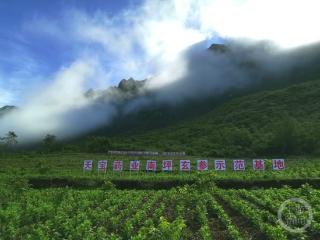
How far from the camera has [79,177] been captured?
45000 mm

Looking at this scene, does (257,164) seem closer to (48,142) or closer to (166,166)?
(166,166)

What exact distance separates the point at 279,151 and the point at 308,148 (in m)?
5.90

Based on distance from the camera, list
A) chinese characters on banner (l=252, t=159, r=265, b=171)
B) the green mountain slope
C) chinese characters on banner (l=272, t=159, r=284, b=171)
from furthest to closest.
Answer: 1. the green mountain slope
2. chinese characters on banner (l=252, t=159, r=265, b=171)
3. chinese characters on banner (l=272, t=159, r=284, b=171)

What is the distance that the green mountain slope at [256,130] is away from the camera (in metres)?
93.9

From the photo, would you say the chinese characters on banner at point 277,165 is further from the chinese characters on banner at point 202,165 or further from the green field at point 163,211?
the chinese characters on banner at point 202,165

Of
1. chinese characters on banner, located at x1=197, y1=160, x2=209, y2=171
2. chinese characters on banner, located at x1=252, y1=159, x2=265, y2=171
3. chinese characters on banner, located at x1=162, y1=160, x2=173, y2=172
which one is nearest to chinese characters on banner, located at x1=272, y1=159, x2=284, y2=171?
chinese characters on banner, located at x1=252, y1=159, x2=265, y2=171

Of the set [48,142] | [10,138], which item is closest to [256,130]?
[48,142]

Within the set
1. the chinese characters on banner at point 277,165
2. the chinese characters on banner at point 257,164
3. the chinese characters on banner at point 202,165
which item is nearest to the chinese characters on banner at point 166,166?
the chinese characters on banner at point 202,165

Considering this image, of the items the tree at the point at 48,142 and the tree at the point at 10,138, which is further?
the tree at the point at 10,138

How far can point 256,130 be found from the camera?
120438mm

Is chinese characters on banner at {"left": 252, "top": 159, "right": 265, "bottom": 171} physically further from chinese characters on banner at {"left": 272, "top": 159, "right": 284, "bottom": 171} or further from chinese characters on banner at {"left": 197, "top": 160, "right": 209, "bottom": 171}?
chinese characters on banner at {"left": 197, "top": 160, "right": 209, "bottom": 171}

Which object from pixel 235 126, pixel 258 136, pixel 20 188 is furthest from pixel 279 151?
pixel 20 188

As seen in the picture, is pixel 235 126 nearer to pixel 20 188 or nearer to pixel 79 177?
pixel 79 177

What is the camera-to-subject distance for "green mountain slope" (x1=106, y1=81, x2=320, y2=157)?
9388cm
